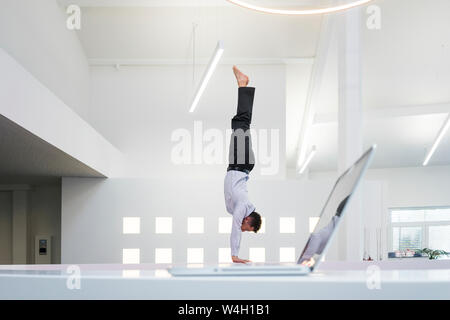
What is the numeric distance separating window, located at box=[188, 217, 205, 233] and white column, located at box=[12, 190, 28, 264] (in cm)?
422

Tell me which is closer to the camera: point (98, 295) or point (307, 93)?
point (98, 295)

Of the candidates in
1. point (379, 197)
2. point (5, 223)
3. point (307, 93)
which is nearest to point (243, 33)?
point (307, 93)

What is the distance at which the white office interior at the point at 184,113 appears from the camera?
8.44 m

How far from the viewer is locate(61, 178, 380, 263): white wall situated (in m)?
10.6

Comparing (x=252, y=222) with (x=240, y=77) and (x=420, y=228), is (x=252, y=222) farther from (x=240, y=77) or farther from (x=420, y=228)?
(x=420, y=228)

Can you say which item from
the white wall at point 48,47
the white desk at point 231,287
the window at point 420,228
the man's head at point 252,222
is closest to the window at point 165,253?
the white wall at point 48,47

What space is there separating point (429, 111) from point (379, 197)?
16.0 ft

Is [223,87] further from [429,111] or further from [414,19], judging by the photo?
[429,111]

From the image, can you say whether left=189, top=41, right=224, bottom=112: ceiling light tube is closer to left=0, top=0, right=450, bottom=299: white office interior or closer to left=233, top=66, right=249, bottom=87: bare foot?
left=0, top=0, right=450, bottom=299: white office interior

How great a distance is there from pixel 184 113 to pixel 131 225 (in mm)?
2872

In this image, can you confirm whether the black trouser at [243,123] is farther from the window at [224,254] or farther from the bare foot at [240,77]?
the window at [224,254]

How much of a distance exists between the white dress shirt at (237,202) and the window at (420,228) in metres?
15.2

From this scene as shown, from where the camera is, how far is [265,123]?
1214cm

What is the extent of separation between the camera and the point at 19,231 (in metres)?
12.7
